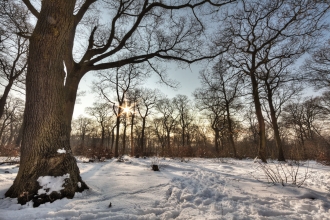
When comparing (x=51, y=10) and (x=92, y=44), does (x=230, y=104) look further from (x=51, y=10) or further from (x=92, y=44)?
(x=51, y=10)

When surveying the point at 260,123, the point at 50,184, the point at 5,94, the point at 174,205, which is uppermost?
the point at 5,94

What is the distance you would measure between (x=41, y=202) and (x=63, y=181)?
0.42 meters

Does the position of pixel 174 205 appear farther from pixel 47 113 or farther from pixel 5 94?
pixel 5 94

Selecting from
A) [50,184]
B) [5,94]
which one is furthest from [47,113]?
[5,94]

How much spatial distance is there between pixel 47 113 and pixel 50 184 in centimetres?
125

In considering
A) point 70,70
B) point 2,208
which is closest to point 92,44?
point 70,70

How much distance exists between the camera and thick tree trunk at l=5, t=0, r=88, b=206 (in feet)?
9.39

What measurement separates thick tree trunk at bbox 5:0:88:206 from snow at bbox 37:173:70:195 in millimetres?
54

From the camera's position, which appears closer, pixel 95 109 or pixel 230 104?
pixel 230 104

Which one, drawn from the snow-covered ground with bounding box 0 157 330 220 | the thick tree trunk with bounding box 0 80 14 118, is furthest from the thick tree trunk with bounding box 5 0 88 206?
the thick tree trunk with bounding box 0 80 14 118

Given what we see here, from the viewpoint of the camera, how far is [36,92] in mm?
3027

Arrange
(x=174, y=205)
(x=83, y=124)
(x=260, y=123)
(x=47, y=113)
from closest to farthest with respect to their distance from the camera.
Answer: (x=174, y=205), (x=47, y=113), (x=260, y=123), (x=83, y=124)

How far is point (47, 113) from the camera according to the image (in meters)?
3.06

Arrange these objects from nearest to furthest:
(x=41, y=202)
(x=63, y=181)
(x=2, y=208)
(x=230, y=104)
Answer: (x=2, y=208)
(x=41, y=202)
(x=63, y=181)
(x=230, y=104)
